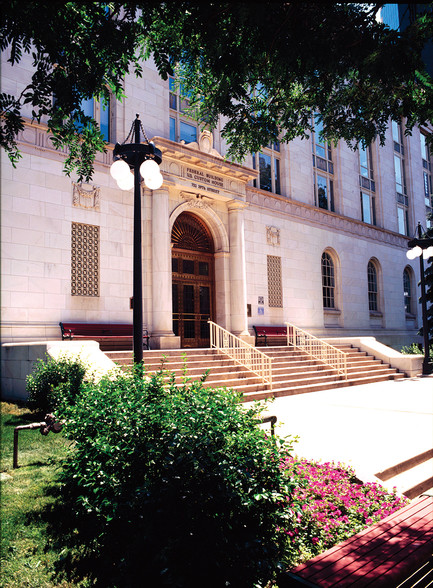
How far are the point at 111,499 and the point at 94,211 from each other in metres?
12.8

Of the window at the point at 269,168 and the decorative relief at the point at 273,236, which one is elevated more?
the window at the point at 269,168

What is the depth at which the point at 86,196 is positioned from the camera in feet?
47.6

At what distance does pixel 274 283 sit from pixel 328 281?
5105 mm

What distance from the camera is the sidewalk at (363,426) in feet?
19.7

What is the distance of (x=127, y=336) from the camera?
563 inches

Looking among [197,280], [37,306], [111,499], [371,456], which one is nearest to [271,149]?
[197,280]

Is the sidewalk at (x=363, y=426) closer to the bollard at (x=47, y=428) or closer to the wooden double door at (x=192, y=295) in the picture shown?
the bollard at (x=47, y=428)

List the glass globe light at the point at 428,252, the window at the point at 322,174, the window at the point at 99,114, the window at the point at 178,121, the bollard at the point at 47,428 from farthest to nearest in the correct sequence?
the window at the point at 322,174 → the window at the point at 178,121 → the glass globe light at the point at 428,252 → the window at the point at 99,114 → the bollard at the point at 47,428

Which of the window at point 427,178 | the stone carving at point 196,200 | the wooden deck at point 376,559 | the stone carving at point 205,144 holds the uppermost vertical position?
the window at point 427,178

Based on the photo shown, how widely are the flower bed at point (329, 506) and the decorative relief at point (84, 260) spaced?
10.7 m

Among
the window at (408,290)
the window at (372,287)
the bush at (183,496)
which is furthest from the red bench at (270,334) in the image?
the window at (408,290)

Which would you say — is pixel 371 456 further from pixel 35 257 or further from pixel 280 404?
pixel 35 257

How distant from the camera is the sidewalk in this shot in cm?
601

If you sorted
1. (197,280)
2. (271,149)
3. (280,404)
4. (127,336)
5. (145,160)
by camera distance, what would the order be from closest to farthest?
(145,160), (280,404), (127,336), (197,280), (271,149)
